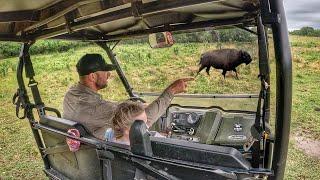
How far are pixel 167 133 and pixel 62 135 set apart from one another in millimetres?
1551

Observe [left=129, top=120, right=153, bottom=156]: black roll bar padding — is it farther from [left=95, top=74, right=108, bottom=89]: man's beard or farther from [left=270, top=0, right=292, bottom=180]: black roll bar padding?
[left=95, top=74, right=108, bottom=89]: man's beard

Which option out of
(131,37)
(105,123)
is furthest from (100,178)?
(131,37)

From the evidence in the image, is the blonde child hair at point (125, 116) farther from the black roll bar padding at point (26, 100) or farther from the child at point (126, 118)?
the black roll bar padding at point (26, 100)

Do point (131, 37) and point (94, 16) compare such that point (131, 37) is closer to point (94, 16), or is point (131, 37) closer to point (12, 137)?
point (94, 16)

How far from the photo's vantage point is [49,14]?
9.21 ft

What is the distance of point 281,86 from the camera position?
173 cm

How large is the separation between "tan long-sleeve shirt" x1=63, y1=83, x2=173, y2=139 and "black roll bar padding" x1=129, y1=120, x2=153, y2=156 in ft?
2.90

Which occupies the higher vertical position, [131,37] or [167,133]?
[131,37]

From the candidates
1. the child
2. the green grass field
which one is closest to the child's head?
the child

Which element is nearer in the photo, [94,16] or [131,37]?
[94,16]

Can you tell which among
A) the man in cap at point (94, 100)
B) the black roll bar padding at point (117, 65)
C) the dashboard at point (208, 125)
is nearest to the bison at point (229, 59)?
the man in cap at point (94, 100)

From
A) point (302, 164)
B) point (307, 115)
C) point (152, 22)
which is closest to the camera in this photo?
point (152, 22)

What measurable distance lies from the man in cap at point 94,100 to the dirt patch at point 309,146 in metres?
4.79

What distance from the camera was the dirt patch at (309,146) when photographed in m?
7.42
